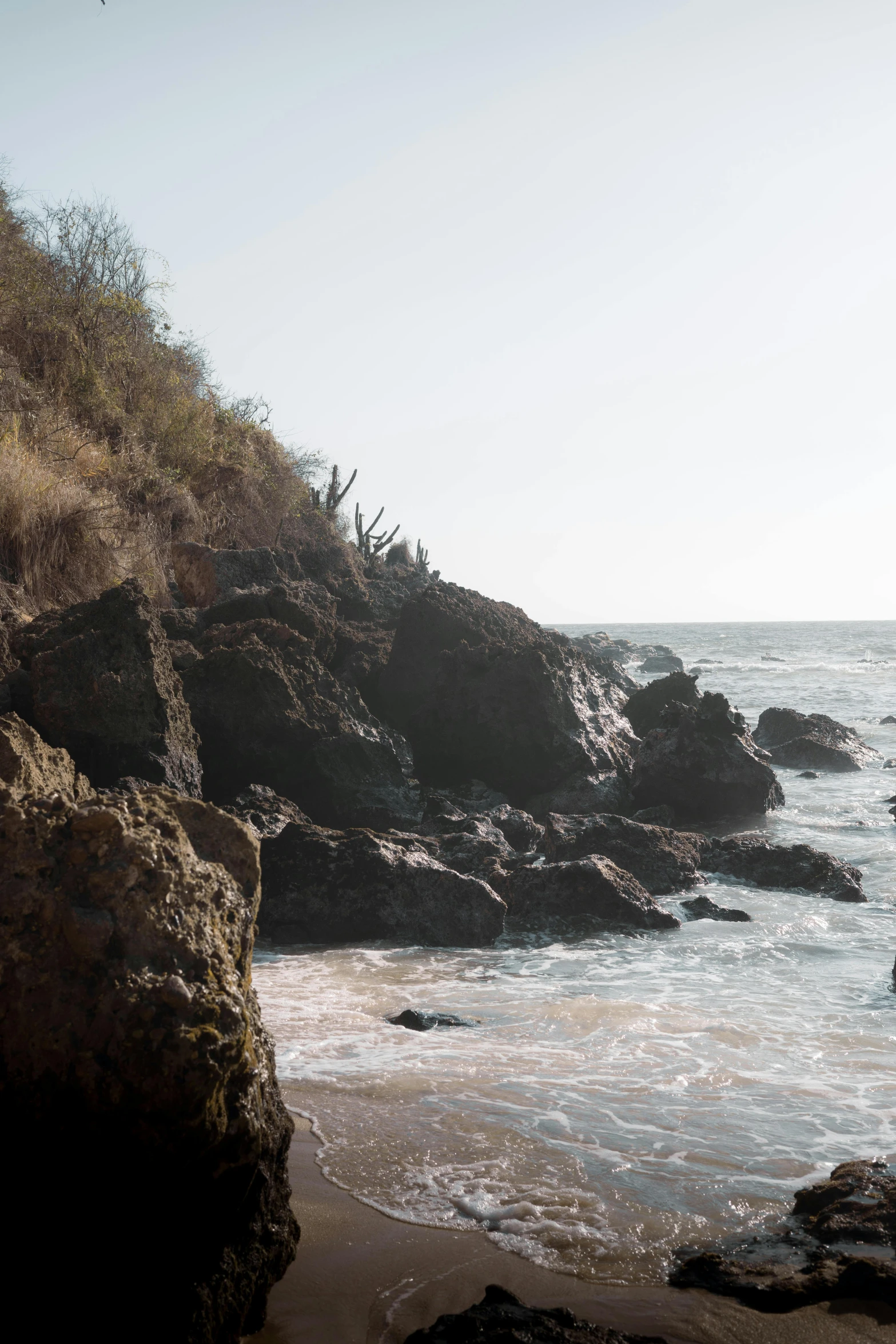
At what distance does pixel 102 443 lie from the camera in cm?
1263

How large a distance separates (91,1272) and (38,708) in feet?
18.8

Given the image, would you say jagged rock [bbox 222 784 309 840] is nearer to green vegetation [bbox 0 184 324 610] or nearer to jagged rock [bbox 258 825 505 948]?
jagged rock [bbox 258 825 505 948]

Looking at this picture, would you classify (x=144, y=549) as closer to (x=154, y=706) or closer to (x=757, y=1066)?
(x=154, y=706)

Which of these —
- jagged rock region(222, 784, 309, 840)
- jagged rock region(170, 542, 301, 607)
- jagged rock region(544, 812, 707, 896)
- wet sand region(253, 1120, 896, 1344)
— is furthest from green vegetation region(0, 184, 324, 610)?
wet sand region(253, 1120, 896, 1344)

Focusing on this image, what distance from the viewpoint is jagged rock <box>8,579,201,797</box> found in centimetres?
746

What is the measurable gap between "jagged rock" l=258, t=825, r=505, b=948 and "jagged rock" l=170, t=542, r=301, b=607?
5778 millimetres

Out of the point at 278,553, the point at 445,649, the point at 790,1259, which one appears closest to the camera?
the point at 790,1259

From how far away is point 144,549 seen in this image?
436 inches

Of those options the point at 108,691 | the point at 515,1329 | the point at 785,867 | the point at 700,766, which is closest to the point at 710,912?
the point at 785,867

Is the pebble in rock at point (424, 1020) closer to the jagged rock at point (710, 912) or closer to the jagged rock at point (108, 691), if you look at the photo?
the jagged rock at point (108, 691)

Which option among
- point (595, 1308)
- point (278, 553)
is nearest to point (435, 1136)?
point (595, 1308)

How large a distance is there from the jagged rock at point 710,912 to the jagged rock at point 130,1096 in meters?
5.93

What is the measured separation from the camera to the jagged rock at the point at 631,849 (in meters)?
8.98

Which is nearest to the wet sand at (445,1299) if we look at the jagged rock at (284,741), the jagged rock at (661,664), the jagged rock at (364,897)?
the jagged rock at (364,897)
